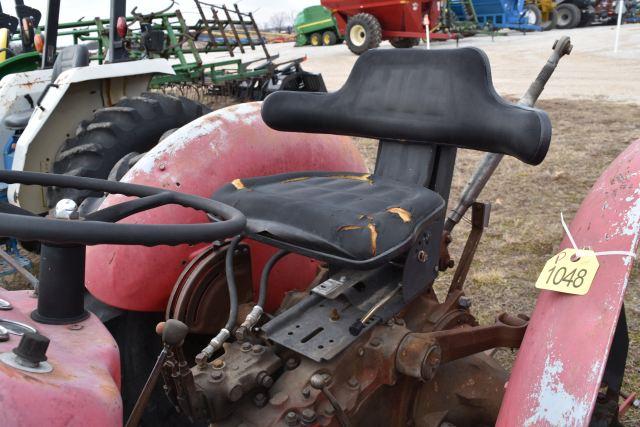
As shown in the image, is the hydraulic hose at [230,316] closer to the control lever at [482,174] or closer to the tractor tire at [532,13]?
the control lever at [482,174]

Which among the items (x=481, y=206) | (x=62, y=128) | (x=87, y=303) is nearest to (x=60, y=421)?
(x=87, y=303)

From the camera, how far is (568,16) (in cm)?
1898

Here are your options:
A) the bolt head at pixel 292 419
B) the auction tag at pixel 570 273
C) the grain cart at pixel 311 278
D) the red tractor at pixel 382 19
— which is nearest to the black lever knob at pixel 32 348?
the grain cart at pixel 311 278

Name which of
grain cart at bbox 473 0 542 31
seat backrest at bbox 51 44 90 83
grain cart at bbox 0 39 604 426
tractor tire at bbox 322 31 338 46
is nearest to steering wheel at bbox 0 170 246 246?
grain cart at bbox 0 39 604 426

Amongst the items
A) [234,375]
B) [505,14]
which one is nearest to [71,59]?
[234,375]

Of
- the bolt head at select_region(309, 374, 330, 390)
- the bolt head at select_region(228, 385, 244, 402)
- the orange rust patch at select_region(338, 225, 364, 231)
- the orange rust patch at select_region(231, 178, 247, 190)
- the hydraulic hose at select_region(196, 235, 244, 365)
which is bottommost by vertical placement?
the bolt head at select_region(228, 385, 244, 402)

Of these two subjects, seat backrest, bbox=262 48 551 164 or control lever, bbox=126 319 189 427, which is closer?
control lever, bbox=126 319 189 427

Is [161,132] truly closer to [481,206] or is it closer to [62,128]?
[62,128]

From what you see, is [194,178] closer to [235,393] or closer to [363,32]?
[235,393]

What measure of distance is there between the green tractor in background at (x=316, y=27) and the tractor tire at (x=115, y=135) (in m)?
16.1

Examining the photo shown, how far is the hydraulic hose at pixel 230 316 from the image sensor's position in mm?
1345

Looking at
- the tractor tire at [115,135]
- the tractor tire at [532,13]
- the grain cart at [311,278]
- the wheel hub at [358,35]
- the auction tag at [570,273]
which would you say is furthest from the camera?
the tractor tire at [532,13]

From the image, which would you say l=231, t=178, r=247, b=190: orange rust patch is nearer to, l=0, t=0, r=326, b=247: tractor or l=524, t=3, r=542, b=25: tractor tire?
l=0, t=0, r=326, b=247: tractor

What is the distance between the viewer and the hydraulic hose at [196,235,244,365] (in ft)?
4.41
